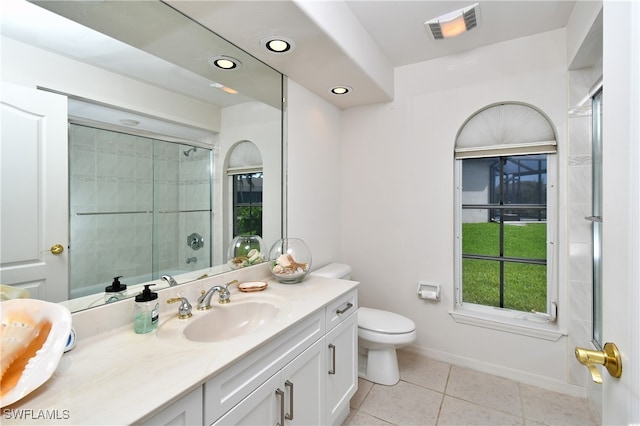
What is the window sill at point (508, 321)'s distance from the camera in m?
2.05

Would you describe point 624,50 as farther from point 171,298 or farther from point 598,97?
point 598,97

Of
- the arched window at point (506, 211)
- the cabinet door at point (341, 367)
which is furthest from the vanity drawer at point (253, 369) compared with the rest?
the arched window at point (506, 211)

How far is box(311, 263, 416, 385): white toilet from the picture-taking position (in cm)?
201

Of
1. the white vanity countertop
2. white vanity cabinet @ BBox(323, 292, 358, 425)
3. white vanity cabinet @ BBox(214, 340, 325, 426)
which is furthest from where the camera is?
white vanity cabinet @ BBox(323, 292, 358, 425)

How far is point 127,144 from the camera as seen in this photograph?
4.18 feet

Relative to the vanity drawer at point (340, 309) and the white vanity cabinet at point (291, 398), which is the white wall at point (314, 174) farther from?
the white vanity cabinet at point (291, 398)

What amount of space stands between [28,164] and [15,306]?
0.50 m

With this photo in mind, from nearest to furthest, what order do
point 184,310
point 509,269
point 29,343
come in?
point 29,343 → point 184,310 → point 509,269

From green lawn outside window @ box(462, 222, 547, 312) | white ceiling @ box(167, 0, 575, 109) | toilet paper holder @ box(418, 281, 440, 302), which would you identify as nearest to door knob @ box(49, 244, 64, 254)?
white ceiling @ box(167, 0, 575, 109)

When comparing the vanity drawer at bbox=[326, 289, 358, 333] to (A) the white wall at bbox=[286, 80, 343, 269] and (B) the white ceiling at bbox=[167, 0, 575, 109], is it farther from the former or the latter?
(B) the white ceiling at bbox=[167, 0, 575, 109]

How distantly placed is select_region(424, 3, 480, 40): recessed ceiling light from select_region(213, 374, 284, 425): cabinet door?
7.53 feet

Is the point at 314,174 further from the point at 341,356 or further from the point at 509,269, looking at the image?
the point at 509,269

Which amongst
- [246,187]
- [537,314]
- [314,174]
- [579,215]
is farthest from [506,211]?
[246,187]

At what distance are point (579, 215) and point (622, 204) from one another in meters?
1.77
